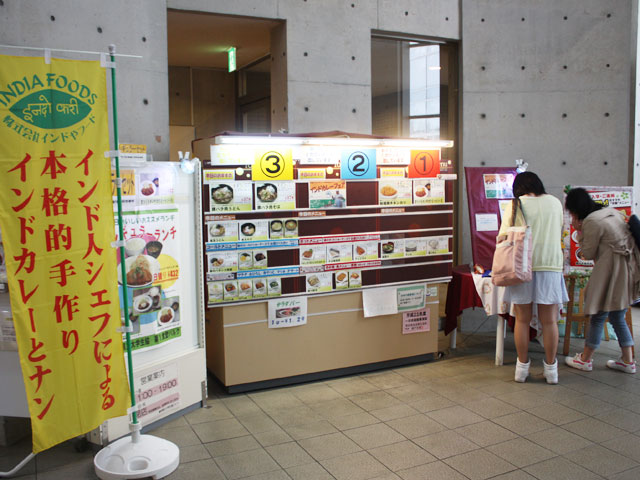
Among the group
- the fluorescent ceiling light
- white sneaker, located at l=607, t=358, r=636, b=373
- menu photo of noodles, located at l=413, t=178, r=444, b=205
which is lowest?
white sneaker, located at l=607, t=358, r=636, b=373

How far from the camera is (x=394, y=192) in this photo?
16.8 feet

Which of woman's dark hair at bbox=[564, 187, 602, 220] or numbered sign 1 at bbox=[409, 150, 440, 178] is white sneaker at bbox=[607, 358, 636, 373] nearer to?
woman's dark hair at bbox=[564, 187, 602, 220]

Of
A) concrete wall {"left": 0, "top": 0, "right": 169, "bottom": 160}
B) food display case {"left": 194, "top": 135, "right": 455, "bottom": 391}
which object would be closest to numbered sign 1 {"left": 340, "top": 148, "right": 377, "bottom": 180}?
food display case {"left": 194, "top": 135, "right": 455, "bottom": 391}

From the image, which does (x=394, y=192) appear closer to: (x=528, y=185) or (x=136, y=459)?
(x=528, y=185)

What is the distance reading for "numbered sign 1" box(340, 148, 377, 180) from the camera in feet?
16.0

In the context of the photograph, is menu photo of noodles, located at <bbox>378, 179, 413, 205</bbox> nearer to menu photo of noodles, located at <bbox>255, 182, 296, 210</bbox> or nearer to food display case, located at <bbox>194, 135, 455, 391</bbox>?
food display case, located at <bbox>194, 135, 455, 391</bbox>

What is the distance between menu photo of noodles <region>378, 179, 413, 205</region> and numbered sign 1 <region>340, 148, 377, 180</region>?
5.6 inches

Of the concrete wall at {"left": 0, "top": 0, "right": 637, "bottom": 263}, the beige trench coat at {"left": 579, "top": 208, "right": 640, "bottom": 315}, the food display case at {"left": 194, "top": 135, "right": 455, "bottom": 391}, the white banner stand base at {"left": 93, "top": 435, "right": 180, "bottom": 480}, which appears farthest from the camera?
the concrete wall at {"left": 0, "top": 0, "right": 637, "bottom": 263}

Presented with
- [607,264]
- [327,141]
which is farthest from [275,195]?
[607,264]

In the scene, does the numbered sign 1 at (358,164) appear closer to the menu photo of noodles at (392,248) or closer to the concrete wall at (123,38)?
the menu photo of noodles at (392,248)

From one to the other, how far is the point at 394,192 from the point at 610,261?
1973 mm

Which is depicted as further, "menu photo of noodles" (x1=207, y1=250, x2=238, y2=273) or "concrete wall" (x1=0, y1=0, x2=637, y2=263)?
"concrete wall" (x1=0, y1=0, x2=637, y2=263)

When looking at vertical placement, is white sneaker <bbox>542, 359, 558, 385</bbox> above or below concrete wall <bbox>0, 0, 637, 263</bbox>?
below

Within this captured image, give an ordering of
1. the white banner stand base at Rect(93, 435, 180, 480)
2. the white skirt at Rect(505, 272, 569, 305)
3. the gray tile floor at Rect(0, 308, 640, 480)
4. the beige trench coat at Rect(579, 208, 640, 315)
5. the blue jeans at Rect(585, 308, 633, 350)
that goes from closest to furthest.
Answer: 1. the white banner stand base at Rect(93, 435, 180, 480)
2. the gray tile floor at Rect(0, 308, 640, 480)
3. the white skirt at Rect(505, 272, 569, 305)
4. the beige trench coat at Rect(579, 208, 640, 315)
5. the blue jeans at Rect(585, 308, 633, 350)
